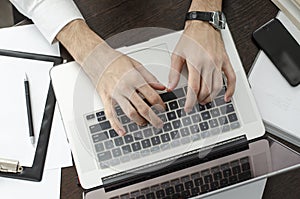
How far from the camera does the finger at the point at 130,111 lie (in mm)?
919

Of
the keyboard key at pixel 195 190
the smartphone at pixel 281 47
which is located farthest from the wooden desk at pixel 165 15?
the keyboard key at pixel 195 190

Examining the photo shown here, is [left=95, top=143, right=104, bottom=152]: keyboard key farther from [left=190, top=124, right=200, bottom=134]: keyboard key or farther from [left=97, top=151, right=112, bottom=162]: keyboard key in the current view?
[left=190, top=124, right=200, bottom=134]: keyboard key

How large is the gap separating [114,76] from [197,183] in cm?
21

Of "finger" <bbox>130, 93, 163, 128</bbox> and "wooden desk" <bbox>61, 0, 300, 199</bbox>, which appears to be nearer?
"finger" <bbox>130, 93, 163, 128</bbox>

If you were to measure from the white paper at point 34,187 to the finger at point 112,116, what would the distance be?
12 cm

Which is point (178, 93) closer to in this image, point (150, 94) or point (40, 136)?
point (150, 94)

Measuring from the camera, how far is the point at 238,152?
0.95 meters

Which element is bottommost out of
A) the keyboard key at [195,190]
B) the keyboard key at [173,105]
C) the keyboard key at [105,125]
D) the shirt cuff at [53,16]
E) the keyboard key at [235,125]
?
the keyboard key at [195,190]

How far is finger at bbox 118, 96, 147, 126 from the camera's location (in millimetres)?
919

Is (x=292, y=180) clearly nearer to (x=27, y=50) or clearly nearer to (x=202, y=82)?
(x=202, y=82)

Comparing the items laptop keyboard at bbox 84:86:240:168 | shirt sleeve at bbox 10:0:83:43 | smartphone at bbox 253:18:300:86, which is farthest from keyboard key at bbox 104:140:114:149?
smartphone at bbox 253:18:300:86

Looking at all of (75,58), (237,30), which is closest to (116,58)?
(75,58)

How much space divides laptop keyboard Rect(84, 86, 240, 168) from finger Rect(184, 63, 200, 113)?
14mm

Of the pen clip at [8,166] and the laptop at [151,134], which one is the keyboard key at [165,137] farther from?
the pen clip at [8,166]
